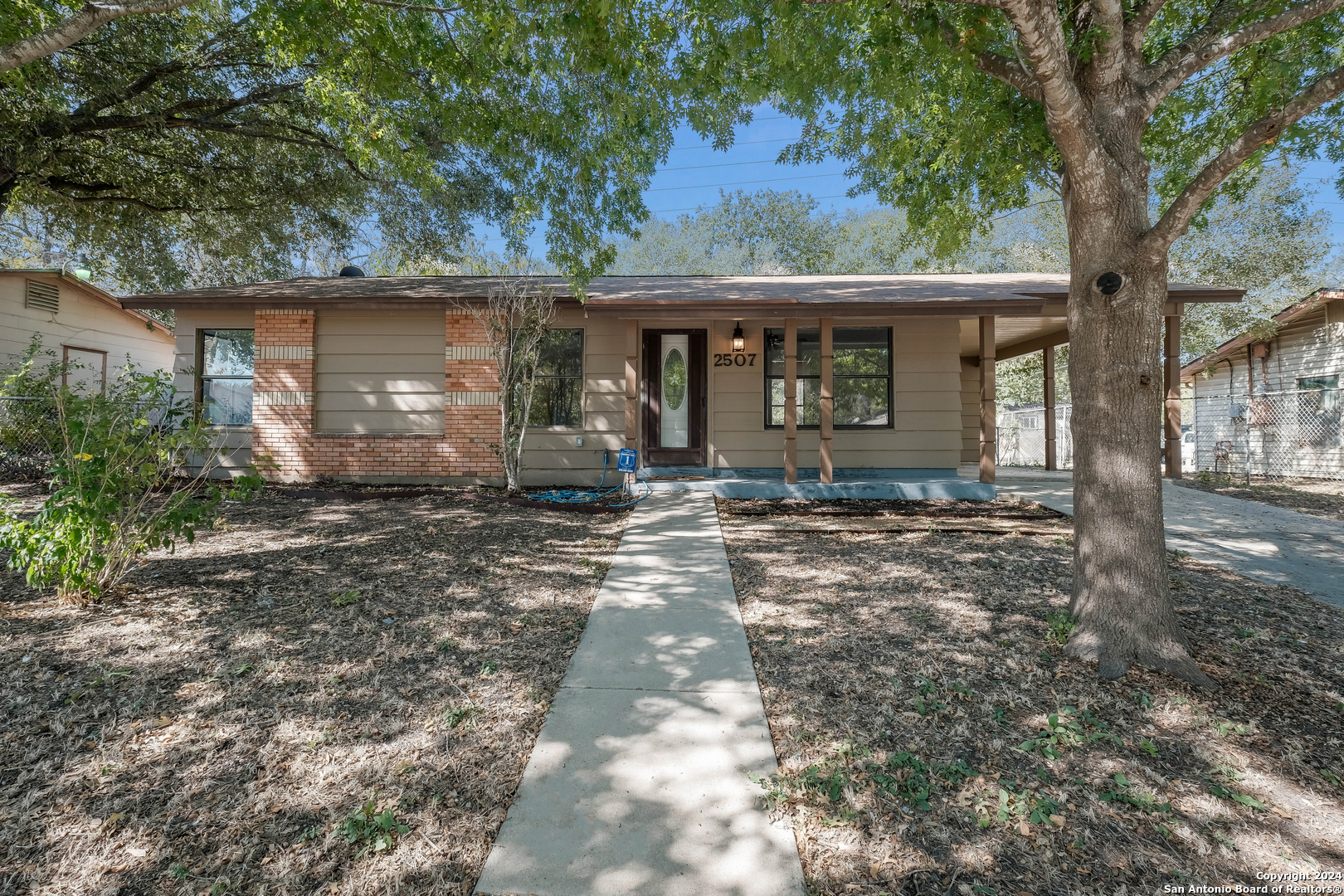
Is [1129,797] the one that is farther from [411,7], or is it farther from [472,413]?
[472,413]

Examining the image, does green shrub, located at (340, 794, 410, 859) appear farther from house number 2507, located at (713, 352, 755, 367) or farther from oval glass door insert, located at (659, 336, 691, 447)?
house number 2507, located at (713, 352, 755, 367)

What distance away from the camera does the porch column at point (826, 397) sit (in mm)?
8016

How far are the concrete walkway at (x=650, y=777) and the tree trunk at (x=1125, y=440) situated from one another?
1907 mm

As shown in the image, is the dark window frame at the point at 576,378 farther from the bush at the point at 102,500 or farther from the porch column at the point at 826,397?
the bush at the point at 102,500

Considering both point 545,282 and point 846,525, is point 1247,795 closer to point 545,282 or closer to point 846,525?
point 846,525

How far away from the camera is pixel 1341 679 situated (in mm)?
2908

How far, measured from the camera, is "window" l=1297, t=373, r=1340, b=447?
12219mm

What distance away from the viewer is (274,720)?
2.53 m

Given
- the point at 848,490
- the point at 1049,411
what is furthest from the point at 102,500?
the point at 1049,411

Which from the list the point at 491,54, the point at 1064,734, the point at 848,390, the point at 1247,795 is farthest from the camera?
the point at 848,390

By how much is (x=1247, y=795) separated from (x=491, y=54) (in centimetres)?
693

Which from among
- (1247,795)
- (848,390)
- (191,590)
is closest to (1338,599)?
(1247,795)

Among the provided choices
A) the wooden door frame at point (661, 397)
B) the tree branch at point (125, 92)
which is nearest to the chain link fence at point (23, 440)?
the tree branch at point (125, 92)

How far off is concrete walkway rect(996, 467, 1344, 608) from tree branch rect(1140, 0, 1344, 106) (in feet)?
11.5
